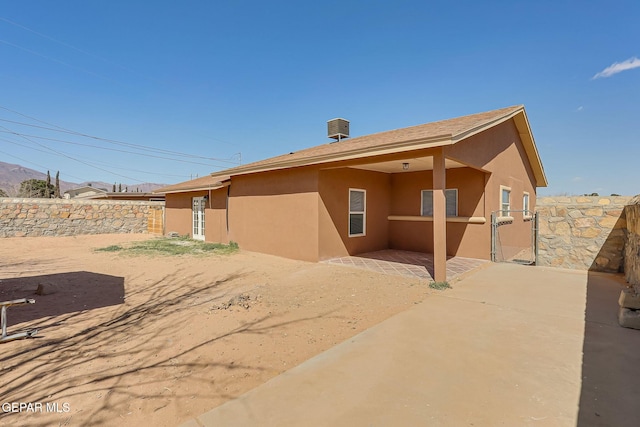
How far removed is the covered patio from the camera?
6828 millimetres

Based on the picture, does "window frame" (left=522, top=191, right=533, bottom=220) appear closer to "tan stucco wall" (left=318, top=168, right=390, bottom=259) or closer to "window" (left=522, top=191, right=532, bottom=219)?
"window" (left=522, top=191, right=532, bottom=219)

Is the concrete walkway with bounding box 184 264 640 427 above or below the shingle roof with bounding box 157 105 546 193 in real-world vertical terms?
below

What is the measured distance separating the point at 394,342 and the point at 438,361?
57 centimetres

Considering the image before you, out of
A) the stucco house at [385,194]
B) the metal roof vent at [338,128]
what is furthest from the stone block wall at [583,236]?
the metal roof vent at [338,128]

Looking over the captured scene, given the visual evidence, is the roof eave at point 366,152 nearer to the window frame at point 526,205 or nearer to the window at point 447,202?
the window at point 447,202

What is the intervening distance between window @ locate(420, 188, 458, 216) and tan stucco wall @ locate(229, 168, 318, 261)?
423cm

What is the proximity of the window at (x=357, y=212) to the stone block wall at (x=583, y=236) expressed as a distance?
5475mm

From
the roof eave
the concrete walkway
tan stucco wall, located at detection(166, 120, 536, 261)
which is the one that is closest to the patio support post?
the roof eave

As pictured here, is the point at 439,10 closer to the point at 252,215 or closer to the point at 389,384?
the point at 252,215

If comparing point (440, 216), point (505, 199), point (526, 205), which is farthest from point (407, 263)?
point (526, 205)

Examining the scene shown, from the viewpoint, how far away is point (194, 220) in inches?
603

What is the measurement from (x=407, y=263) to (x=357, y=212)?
2.45 metres

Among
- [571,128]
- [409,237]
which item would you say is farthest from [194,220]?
[571,128]

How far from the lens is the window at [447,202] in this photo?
927 cm
